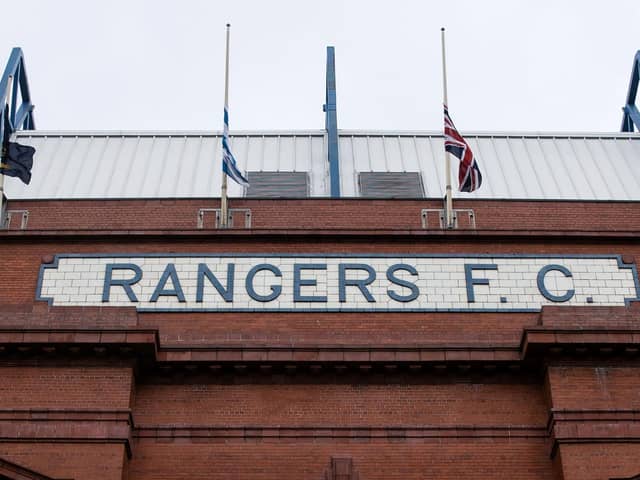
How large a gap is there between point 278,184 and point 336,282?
7149 millimetres

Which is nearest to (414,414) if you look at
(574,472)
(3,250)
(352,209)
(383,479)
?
(383,479)

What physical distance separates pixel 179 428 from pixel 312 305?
157 inches

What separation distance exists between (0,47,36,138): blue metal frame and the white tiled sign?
10.2m

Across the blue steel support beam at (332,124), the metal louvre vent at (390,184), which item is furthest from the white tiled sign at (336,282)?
the metal louvre vent at (390,184)

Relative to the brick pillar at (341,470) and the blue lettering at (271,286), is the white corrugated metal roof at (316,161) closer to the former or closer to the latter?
the blue lettering at (271,286)

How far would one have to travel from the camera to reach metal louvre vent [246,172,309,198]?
34.3 metres

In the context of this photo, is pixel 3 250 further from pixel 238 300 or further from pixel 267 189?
pixel 267 189

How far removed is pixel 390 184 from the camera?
34812 millimetres

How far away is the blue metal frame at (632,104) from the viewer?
41.2 m

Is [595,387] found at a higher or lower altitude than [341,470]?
higher

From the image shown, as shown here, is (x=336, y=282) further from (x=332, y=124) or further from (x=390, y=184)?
(x=332, y=124)

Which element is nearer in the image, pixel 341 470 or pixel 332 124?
pixel 341 470

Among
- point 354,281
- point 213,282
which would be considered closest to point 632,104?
point 354,281

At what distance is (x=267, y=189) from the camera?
1362 inches
